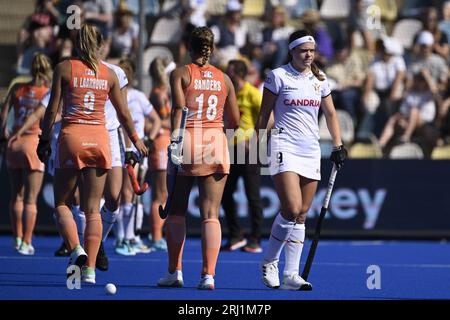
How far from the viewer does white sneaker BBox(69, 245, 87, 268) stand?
10148 mm

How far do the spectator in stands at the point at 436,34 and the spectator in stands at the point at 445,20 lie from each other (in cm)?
18

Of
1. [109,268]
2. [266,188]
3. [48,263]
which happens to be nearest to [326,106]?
[109,268]

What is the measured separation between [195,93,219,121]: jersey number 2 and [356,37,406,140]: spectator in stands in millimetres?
7873

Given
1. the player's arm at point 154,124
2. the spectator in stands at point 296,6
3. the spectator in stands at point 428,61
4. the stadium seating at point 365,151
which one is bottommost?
the stadium seating at point 365,151

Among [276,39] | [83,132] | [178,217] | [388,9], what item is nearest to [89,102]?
[83,132]

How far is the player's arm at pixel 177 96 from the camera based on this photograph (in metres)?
10.2

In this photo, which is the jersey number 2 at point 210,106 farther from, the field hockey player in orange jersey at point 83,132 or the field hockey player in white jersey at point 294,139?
the field hockey player in orange jersey at point 83,132

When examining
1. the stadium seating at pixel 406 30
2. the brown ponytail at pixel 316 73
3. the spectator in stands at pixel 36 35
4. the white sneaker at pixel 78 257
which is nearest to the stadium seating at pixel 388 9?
the stadium seating at pixel 406 30

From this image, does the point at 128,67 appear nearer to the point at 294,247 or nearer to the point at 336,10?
the point at 294,247

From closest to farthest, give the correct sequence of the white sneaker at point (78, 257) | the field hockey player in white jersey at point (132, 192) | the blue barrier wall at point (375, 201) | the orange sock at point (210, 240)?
the white sneaker at point (78, 257) → the orange sock at point (210, 240) → the field hockey player in white jersey at point (132, 192) → the blue barrier wall at point (375, 201)

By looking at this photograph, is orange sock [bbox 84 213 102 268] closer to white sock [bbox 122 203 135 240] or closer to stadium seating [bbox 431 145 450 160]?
white sock [bbox 122 203 135 240]

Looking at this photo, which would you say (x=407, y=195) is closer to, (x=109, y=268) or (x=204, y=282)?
(x=109, y=268)

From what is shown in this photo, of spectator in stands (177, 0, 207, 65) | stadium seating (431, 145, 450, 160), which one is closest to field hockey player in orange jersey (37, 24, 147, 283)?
stadium seating (431, 145, 450, 160)
